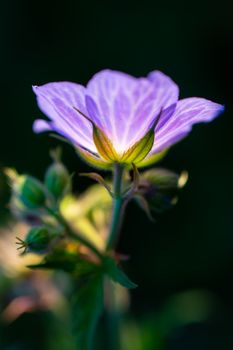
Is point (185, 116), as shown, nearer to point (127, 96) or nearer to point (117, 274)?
point (127, 96)

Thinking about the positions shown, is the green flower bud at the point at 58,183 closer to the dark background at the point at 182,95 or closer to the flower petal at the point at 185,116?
the flower petal at the point at 185,116

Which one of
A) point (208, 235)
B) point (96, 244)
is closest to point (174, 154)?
point (208, 235)

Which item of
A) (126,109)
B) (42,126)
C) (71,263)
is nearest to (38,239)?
(71,263)

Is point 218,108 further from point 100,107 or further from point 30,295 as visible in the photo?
point 30,295

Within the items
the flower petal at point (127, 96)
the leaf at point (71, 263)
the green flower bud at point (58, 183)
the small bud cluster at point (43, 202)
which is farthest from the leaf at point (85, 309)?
the flower petal at point (127, 96)

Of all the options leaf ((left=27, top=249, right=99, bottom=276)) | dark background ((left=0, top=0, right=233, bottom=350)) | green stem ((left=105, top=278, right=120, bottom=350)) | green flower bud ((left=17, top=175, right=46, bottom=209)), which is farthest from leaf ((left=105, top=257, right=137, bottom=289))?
dark background ((left=0, top=0, right=233, bottom=350))

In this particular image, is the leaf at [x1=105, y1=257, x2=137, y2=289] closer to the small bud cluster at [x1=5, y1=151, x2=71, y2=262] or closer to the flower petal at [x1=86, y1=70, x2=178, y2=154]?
the small bud cluster at [x1=5, y1=151, x2=71, y2=262]
